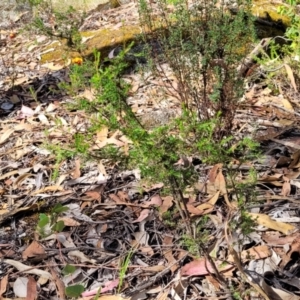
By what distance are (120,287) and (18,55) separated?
3802 millimetres

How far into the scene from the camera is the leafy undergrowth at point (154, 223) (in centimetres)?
203

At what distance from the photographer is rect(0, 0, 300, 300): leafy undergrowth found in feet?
6.66

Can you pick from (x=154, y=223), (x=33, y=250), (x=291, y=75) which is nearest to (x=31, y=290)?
(x=33, y=250)

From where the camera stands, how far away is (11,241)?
8.24 feet

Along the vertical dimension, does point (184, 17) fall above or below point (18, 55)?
above

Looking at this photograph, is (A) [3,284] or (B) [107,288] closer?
(B) [107,288]

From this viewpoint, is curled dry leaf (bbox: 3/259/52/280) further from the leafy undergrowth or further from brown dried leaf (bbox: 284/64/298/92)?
brown dried leaf (bbox: 284/64/298/92)

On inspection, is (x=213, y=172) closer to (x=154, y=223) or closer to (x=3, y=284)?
(x=154, y=223)

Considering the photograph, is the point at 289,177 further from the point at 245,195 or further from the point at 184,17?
the point at 184,17

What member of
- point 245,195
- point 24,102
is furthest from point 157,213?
point 24,102

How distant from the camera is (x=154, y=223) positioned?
241 centimetres

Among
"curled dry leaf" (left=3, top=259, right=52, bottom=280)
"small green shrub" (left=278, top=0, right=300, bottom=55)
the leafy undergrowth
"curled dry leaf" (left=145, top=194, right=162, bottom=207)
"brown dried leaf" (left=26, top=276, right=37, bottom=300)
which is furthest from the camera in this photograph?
"small green shrub" (left=278, top=0, right=300, bottom=55)

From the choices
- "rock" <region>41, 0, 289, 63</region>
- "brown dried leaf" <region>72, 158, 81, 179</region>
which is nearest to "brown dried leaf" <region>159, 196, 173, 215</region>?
"brown dried leaf" <region>72, 158, 81, 179</region>

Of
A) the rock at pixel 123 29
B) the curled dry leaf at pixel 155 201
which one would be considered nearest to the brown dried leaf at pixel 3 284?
the curled dry leaf at pixel 155 201
